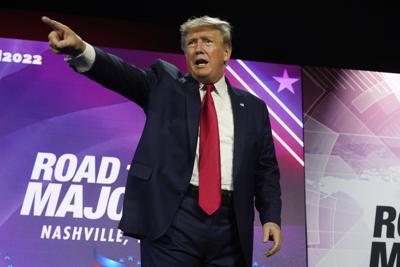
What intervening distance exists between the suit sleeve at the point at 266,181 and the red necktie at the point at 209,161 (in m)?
0.21

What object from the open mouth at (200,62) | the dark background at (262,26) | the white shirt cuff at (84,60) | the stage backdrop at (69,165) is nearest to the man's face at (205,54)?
the open mouth at (200,62)

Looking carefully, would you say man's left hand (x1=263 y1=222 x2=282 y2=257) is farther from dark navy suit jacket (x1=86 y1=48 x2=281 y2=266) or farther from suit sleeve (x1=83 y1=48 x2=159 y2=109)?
suit sleeve (x1=83 y1=48 x2=159 y2=109)

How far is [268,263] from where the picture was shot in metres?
3.29

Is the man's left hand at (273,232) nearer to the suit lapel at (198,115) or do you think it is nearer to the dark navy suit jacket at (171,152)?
the dark navy suit jacket at (171,152)

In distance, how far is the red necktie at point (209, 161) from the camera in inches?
57.7

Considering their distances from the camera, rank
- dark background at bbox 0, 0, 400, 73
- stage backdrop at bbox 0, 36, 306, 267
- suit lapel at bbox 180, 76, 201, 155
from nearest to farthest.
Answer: suit lapel at bbox 180, 76, 201, 155 → stage backdrop at bbox 0, 36, 306, 267 → dark background at bbox 0, 0, 400, 73

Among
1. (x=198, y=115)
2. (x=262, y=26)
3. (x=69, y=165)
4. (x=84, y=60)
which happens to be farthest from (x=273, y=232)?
(x=262, y=26)

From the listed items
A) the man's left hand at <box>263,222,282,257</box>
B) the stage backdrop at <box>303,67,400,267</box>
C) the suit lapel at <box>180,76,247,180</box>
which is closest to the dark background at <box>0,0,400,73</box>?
the stage backdrop at <box>303,67,400,267</box>

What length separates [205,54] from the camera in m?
1.70

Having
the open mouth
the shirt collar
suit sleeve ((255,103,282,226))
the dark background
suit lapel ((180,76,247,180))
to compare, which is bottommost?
suit sleeve ((255,103,282,226))

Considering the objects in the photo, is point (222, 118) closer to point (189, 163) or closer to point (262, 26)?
point (189, 163)

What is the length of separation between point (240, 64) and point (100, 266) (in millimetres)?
1685

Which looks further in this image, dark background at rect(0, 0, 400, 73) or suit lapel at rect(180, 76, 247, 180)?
dark background at rect(0, 0, 400, 73)

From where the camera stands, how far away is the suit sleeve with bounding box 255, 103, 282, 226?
5.54ft
